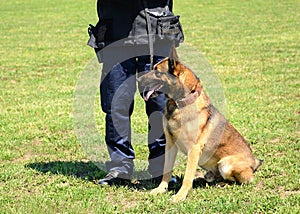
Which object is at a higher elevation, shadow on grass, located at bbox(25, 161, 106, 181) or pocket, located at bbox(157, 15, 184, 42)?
pocket, located at bbox(157, 15, 184, 42)

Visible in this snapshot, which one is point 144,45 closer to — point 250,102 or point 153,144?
point 153,144

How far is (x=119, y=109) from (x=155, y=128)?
1.26ft

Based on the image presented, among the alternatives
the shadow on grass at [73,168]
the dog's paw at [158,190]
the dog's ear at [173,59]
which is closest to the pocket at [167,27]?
the dog's ear at [173,59]

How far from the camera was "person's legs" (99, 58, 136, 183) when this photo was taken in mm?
5086

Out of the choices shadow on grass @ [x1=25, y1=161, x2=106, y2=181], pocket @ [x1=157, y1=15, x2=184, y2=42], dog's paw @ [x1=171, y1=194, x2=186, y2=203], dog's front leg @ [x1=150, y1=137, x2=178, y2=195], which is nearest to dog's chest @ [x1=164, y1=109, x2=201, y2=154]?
dog's front leg @ [x1=150, y1=137, x2=178, y2=195]

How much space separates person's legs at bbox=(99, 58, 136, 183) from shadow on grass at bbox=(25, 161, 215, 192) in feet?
0.57

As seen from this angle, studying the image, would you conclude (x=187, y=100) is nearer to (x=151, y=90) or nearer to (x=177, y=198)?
(x=151, y=90)

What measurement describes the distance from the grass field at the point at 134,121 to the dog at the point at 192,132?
161 millimetres

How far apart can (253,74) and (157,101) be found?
573 cm

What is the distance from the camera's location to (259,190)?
4902 mm

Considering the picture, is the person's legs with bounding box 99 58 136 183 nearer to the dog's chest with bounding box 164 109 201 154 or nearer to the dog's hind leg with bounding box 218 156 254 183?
the dog's chest with bounding box 164 109 201 154

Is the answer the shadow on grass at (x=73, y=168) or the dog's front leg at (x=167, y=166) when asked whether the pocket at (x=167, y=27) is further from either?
the shadow on grass at (x=73, y=168)

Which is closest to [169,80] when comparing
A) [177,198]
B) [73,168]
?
[177,198]

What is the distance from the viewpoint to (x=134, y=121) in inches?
298
